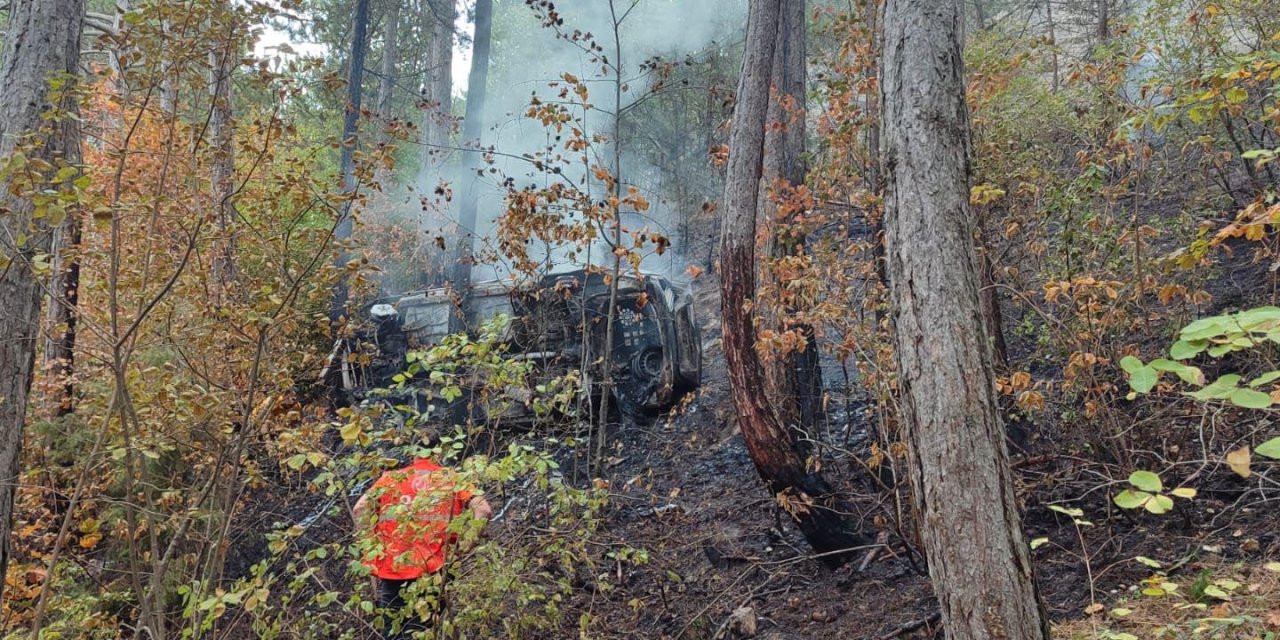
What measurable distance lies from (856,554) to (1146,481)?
15.3 ft

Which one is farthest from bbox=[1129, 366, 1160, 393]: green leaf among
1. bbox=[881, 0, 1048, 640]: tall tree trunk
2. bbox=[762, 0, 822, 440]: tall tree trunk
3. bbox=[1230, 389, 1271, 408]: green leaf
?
bbox=[762, 0, 822, 440]: tall tree trunk

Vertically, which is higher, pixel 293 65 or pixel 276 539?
pixel 293 65

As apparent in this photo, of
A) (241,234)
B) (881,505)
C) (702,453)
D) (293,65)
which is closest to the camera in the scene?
(293,65)

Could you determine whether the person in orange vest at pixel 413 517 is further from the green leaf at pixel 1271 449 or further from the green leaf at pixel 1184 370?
the green leaf at pixel 1271 449

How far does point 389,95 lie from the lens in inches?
717

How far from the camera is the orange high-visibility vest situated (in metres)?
3.71

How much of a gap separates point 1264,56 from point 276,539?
5.78 m

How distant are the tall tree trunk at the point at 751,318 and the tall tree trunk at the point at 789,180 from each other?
0.18m

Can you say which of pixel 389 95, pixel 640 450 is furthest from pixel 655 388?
pixel 389 95

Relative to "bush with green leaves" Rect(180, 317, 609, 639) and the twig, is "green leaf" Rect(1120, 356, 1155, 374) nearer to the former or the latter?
"bush with green leaves" Rect(180, 317, 609, 639)

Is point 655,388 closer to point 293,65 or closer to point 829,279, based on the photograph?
point 829,279

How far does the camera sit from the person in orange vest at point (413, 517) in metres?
3.71

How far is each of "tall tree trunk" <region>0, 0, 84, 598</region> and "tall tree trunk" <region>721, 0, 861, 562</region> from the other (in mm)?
4474

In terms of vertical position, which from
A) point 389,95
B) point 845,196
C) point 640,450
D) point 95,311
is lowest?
point 640,450
